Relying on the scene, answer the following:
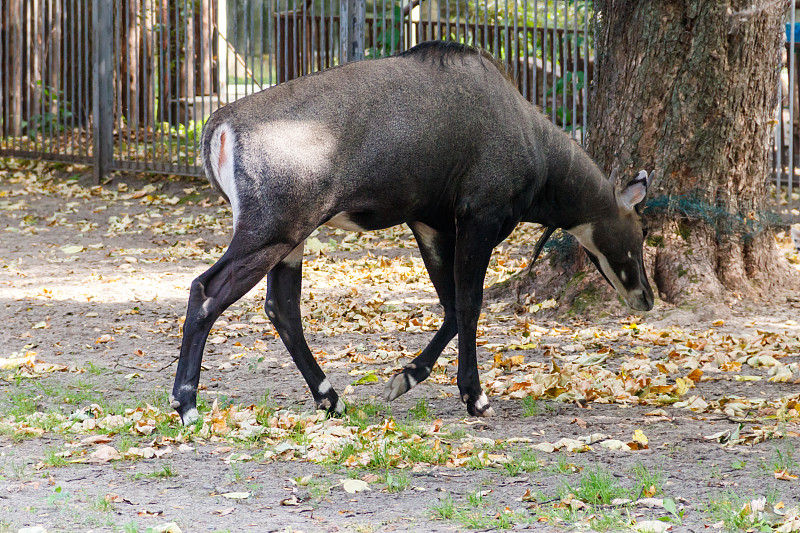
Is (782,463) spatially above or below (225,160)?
below

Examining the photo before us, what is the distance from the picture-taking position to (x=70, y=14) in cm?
1383

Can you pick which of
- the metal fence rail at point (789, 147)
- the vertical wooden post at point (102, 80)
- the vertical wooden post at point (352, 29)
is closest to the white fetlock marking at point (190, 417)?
the metal fence rail at point (789, 147)

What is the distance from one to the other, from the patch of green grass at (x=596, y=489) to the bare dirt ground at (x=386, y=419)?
0.01m

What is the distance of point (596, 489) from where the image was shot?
350 centimetres

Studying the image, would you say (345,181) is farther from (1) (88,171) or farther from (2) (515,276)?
(1) (88,171)

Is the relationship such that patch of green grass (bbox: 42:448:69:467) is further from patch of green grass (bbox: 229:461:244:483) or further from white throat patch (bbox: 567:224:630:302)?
white throat patch (bbox: 567:224:630:302)

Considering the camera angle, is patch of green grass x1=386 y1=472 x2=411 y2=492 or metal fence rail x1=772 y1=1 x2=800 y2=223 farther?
metal fence rail x1=772 y1=1 x2=800 y2=223

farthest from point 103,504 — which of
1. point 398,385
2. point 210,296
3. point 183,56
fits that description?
point 183,56

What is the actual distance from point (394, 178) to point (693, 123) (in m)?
3.15

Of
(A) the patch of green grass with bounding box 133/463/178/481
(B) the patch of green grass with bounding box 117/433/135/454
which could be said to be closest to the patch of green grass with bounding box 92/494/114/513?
(A) the patch of green grass with bounding box 133/463/178/481

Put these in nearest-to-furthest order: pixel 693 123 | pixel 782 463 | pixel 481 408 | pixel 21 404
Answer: pixel 782 463 < pixel 481 408 < pixel 21 404 < pixel 693 123

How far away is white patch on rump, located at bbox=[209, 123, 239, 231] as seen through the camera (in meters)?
4.29

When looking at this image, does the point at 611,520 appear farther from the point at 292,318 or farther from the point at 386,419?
the point at 292,318

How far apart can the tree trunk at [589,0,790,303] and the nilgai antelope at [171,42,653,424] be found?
167 centimetres
